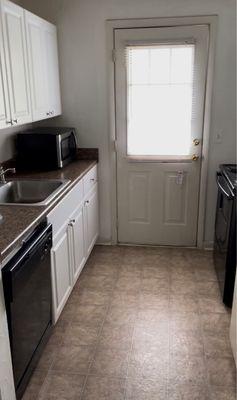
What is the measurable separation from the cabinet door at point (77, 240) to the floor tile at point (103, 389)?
88 centimetres

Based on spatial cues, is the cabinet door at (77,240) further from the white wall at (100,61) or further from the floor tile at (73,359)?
the white wall at (100,61)

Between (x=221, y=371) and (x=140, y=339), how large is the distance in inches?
20.9

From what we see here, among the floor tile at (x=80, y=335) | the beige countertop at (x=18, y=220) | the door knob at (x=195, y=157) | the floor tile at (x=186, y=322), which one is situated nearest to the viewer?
the beige countertop at (x=18, y=220)

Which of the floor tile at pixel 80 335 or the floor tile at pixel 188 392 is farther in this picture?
the floor tile at pixel 80 335

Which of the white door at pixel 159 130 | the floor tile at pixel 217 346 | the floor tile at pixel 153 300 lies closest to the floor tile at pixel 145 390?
the floor tile at pixel 217 346

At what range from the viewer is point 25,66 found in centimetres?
248

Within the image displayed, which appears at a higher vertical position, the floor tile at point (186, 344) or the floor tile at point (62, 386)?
the floor tile at point (186, 344)

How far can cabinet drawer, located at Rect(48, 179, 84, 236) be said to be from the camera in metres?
2.18

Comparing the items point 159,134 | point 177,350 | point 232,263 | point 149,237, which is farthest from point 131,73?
point 177,350

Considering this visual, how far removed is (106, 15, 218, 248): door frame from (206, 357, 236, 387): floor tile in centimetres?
157

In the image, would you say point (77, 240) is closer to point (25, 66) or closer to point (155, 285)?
point (155, 285)

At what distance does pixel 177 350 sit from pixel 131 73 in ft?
7.58

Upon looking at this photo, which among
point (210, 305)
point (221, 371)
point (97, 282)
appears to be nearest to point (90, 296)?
point (97, 282)

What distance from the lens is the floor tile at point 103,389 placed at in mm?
1881
